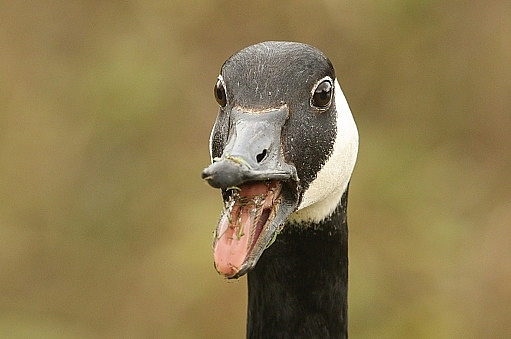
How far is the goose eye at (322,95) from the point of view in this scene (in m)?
3.04

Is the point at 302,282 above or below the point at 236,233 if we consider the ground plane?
above

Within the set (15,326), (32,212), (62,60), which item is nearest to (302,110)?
(15,326)

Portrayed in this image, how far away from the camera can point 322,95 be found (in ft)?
10.0

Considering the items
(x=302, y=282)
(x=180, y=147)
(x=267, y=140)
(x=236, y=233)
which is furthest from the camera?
(x=180, y=147)

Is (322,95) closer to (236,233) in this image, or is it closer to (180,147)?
(236,233)

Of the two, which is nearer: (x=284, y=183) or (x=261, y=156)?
(x=261, y=156)

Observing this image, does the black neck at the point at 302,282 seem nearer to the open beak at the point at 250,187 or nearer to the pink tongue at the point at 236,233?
the open beak at the point at 250,187

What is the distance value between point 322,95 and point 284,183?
1.22ft

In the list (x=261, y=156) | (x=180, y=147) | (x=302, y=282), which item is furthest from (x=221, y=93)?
(x=180, y=147)

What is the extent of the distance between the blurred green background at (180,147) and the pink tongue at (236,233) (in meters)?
2.75

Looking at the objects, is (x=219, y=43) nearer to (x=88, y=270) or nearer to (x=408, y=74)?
(x=408, y=74)

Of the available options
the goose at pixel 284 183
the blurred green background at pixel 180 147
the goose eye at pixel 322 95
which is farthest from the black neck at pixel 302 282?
the blurred green background at pixel 180 147

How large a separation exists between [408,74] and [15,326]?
10.2 ft

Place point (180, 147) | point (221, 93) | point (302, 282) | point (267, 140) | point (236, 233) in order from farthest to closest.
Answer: point (180, 147) → point (302, 282) → point (221, 93) → point (267, 140) → point (236, 233)
